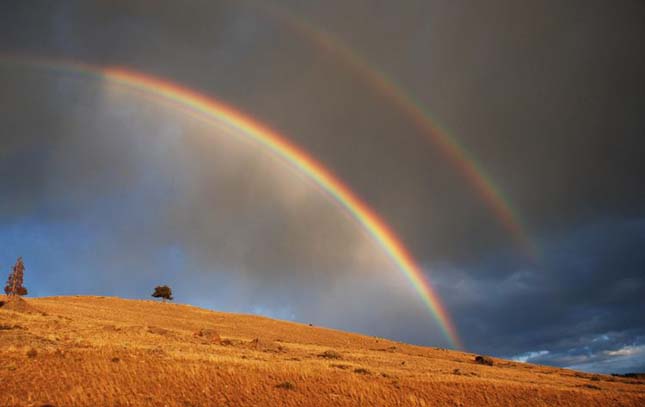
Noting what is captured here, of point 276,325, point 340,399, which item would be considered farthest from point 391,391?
point 276,325

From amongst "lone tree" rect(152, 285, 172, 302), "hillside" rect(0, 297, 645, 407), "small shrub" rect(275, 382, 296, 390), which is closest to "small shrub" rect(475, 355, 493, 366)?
"hillside" rect(0, 297, 645, 407)

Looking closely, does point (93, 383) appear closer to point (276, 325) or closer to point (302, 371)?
point (302, 371)

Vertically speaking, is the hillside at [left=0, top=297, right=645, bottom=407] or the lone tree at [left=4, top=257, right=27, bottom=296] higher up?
the lone tree at [left=4, top=257, right=27, bottom=296]

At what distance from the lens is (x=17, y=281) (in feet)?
298

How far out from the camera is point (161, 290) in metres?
105

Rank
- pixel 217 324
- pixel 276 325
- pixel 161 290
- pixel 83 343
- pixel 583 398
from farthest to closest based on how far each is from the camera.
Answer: pixel 161 290 < pixel 276 325 < pixel 217 324 < pixel 583 398 < pixel 83 343

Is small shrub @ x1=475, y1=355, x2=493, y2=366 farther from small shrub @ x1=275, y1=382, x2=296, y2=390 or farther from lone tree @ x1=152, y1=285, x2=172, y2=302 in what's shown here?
lone tree @ x1=152, y1=285, x2=172, y2=302

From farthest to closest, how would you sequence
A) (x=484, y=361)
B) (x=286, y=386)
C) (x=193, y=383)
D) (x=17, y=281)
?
(x=17, y=281), (x=484, y=361), (x=286, y=386), (x=193, y=383)

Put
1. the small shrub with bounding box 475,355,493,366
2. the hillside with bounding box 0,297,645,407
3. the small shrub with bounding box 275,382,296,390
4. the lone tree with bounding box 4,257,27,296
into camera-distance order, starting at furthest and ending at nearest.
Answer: the lone tree with bounding box 4,257,27,296, the small shrub with bounding box 475,355,493,366, the small shrub with bounding box 275,382,296,390, the hillside with bounding box 0,297,645,407

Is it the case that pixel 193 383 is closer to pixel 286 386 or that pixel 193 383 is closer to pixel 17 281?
pixel 286 386

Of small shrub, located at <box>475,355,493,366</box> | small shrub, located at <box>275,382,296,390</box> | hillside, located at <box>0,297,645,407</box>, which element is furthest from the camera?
small shrub, located at <box>475,355,493,366</box>

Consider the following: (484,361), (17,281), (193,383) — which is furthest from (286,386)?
(17,281)

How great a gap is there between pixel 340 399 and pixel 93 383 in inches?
434

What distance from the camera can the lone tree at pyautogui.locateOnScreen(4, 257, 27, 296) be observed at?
292 feet
